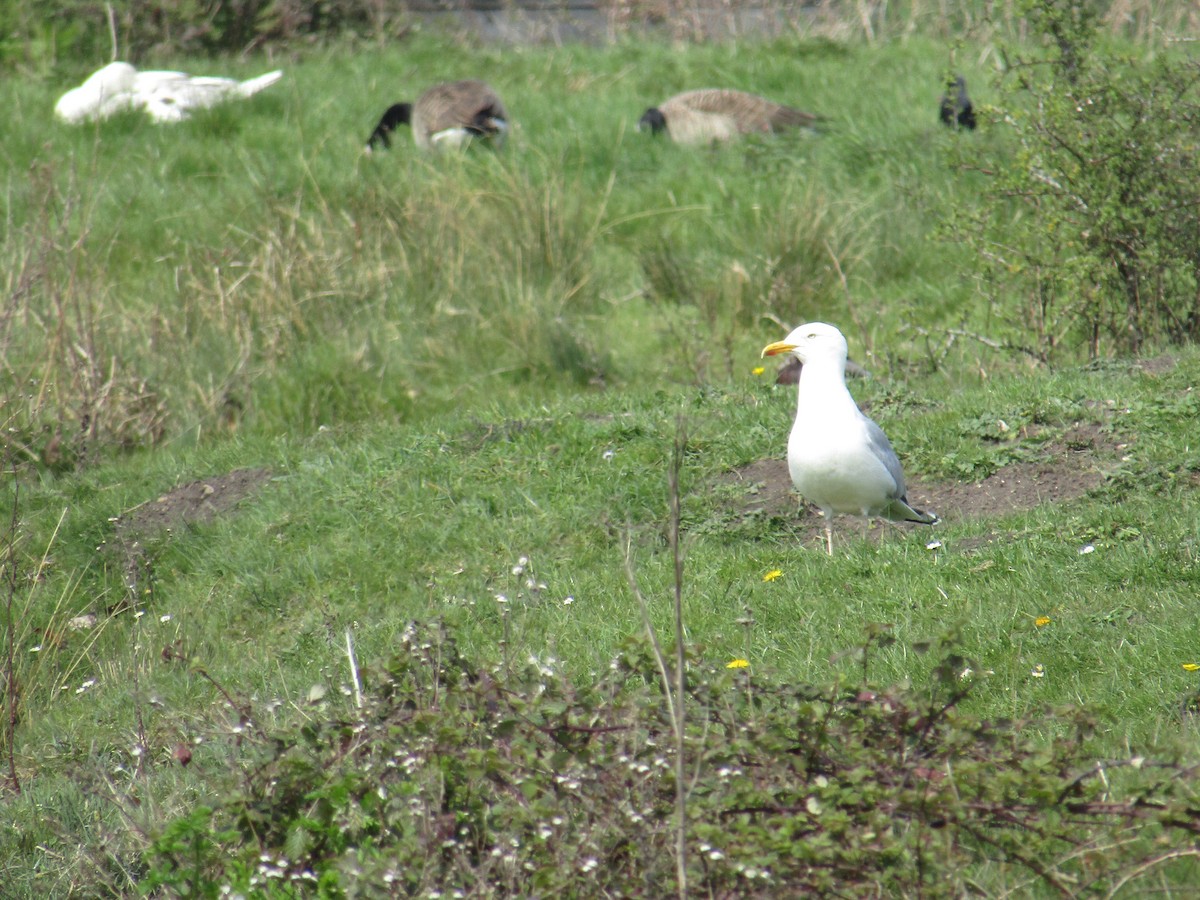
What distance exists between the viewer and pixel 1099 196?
21.9 ft

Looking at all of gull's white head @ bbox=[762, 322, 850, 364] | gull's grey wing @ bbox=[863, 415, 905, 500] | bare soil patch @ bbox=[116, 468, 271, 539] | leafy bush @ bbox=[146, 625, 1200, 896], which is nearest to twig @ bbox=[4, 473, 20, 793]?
bare soil patch @ bbox=[116, 468, 271, 539]

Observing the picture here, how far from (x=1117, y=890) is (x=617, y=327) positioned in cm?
654

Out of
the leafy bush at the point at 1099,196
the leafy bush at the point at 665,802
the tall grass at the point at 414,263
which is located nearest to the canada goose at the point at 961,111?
the tall grass at the point at 414,263

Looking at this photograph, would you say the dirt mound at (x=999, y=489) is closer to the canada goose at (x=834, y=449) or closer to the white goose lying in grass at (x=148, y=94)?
the canada goose at (x=834, y=449)

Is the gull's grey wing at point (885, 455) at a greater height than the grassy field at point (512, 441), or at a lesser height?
greater

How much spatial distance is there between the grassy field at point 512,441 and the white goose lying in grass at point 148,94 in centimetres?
26

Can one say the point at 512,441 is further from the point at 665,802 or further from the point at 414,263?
the point at 665,802

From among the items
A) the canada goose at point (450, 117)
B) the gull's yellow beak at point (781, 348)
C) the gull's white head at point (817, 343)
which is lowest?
the canada goose at point (450, 117)

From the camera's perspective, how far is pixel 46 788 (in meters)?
4.30

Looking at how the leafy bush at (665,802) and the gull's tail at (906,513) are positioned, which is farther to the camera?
the gull's tail at (906,513)

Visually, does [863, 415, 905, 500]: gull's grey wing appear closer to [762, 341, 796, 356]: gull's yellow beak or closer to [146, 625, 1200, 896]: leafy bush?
[762, 341, 796, 356]: gull's yellow beak

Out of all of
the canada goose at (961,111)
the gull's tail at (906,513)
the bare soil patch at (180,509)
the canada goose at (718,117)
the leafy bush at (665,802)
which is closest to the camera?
the leafy bush at (665,802)

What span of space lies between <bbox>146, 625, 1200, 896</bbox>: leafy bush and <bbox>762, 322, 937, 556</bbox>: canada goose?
1955 mm

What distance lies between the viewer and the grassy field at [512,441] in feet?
14.1
